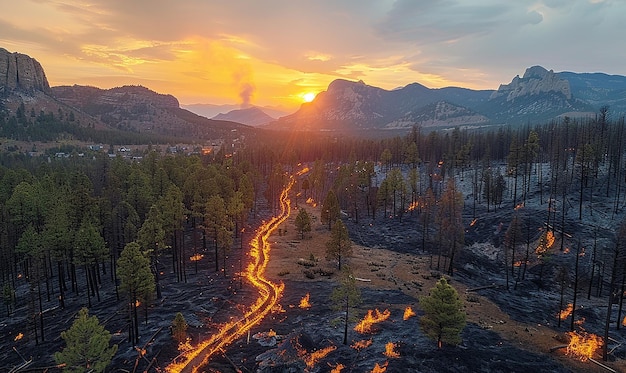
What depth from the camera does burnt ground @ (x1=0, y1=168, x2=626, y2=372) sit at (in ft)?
118

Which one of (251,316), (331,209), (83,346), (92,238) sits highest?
(92,238)

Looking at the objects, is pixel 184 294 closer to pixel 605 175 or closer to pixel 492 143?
pixel 605 175

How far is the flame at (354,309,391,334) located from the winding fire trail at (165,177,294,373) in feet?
41.6

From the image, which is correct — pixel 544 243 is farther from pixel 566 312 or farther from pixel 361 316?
pixel 361 316

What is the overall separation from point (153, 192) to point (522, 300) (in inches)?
2865

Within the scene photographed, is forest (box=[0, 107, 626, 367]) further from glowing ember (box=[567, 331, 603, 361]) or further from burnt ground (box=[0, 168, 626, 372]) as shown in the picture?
glowing ember (box=[567, 331, 603, 361])

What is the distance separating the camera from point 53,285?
215 ft

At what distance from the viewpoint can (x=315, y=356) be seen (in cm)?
3628

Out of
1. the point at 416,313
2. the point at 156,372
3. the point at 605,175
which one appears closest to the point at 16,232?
the point at 156,372

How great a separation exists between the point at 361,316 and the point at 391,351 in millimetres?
9335

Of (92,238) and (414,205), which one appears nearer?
(92,238)

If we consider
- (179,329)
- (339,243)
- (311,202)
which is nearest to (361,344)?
(179,329)

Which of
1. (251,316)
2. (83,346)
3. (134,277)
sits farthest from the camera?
(251,316)

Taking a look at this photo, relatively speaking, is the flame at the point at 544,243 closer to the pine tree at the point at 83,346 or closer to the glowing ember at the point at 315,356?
the glowing ember at the point at 315,356
